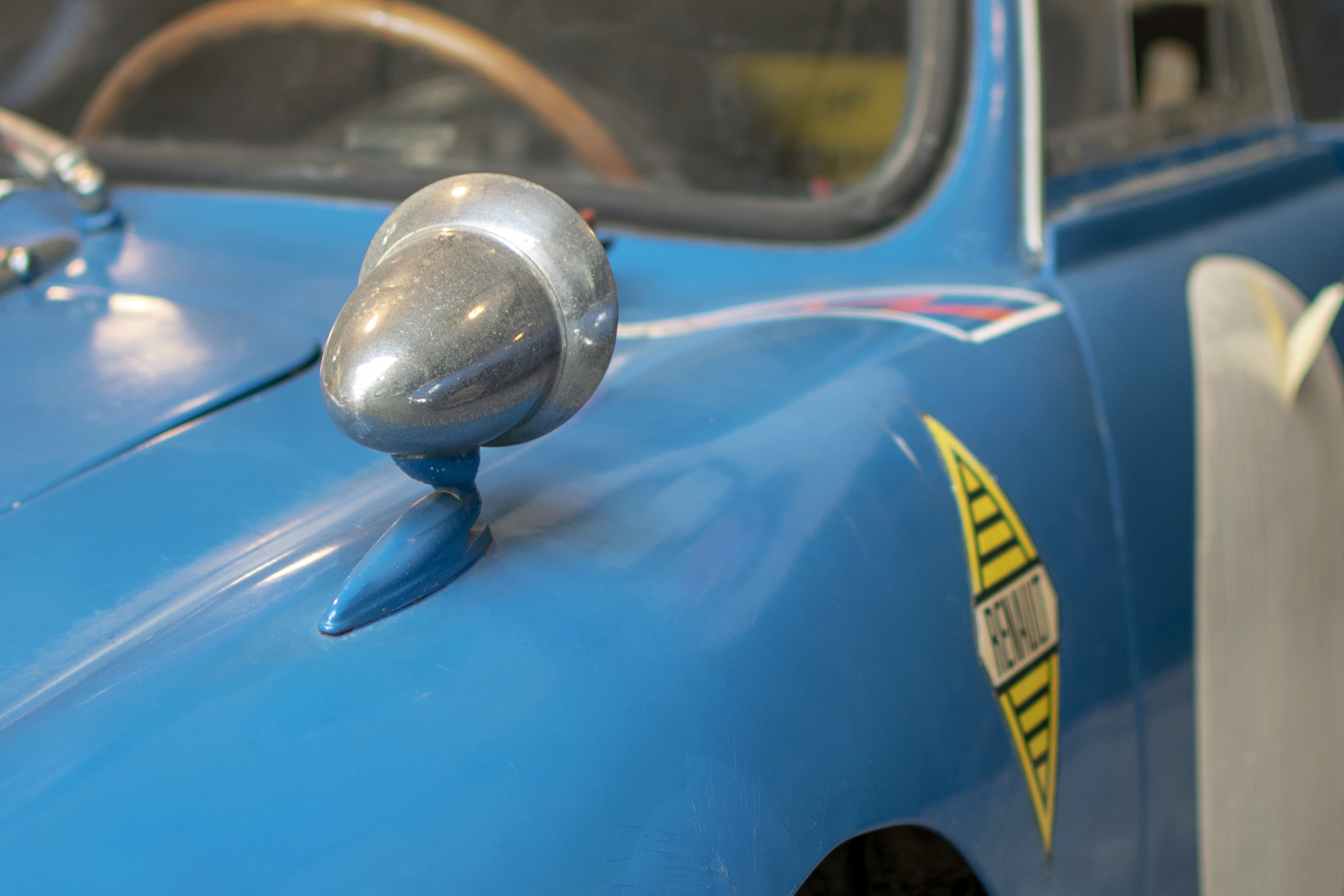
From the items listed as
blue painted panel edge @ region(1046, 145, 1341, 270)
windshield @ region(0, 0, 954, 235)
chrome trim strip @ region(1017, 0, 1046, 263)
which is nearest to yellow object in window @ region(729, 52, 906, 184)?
windshield @ region(0, 0, 954, 235)

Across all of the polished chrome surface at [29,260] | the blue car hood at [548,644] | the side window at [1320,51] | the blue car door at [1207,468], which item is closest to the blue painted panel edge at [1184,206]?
the blue car door at [1207,468]

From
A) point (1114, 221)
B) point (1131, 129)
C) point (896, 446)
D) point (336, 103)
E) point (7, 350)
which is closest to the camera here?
point (896, 446)

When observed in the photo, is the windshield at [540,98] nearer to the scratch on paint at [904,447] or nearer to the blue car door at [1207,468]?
the blue car door at [1207,468]

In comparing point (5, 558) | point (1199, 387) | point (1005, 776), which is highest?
point (5, 558)

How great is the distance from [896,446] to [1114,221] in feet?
2.34

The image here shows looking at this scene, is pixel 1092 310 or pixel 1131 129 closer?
pixel 1092 310

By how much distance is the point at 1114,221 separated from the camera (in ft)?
5.30

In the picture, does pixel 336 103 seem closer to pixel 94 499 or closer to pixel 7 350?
pixel 7 350

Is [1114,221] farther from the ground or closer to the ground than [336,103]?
closer to the ground

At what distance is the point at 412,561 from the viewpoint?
2.55 ft

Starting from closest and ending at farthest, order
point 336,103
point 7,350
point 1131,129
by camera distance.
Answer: point 7,350 → point 336,103 → point 1131,129

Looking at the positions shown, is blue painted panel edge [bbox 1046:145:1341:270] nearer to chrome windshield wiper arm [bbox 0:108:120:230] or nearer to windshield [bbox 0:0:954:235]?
windshield [bbox 0:0:954:235]

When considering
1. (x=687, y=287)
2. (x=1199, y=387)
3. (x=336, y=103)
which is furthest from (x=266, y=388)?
(x=1199, y=387)

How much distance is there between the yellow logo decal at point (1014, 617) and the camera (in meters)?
1.08
